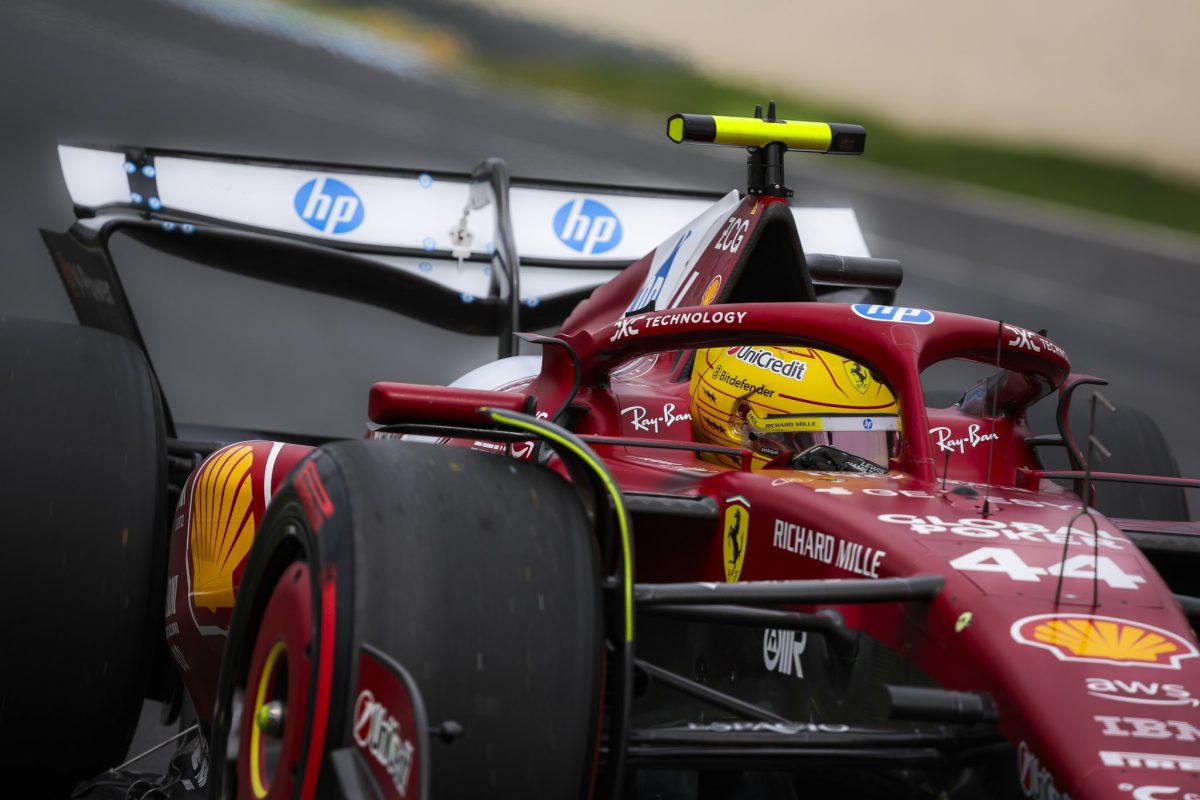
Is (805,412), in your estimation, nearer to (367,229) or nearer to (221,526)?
(221,526)

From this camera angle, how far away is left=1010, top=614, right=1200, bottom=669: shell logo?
172 cm

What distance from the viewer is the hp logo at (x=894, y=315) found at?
248cm

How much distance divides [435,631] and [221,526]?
3.94 feet

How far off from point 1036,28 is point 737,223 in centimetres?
796

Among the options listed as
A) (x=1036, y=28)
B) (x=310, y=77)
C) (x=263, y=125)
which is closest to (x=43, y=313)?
(x=263, y=125)

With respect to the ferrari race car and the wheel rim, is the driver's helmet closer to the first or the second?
the ferrari race car

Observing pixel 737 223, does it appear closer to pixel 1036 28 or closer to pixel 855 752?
pixel 855 752

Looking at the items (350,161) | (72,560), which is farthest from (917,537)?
(350,161)

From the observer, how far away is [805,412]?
2.79 metres


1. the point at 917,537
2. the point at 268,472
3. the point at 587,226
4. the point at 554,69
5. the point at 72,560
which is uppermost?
the point at 554,69

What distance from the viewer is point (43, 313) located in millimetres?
6633

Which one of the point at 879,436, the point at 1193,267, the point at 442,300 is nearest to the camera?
the point at 879,436

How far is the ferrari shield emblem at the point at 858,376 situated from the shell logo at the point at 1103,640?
1.05m

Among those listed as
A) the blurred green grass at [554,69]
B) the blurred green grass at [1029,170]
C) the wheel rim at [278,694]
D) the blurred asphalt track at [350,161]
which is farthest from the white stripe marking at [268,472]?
the blurred green grass at [1029,170]
